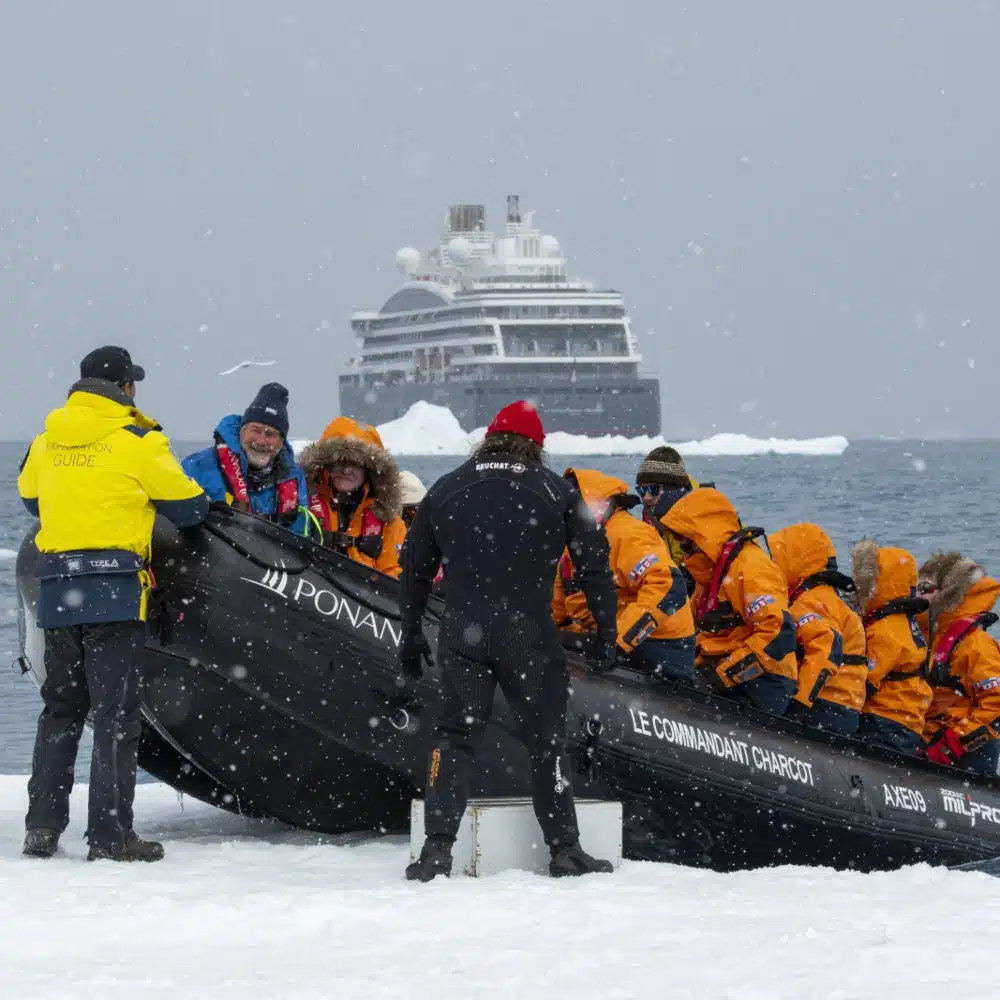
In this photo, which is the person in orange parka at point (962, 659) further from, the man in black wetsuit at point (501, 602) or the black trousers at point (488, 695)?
the black trousers at point (488, 695)

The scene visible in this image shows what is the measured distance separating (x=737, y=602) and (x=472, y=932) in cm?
261

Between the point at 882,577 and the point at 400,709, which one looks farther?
the point at 882,577

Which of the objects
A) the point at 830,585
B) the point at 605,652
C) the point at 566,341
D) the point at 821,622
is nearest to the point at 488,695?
the point at 605,652

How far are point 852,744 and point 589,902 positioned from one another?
2544 mm

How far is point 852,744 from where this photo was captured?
6906 mm

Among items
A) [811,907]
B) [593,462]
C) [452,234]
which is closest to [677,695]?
[811,907]

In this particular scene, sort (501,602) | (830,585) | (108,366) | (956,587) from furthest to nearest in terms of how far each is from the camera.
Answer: (956,587) < (830,585) < (108,366) < (501,602)

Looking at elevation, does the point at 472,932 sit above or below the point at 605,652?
below

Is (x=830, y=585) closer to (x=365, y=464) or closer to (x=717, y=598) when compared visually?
(x=717, y=598)

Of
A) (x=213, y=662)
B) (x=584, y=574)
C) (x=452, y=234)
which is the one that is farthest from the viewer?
(x=452, y=234)

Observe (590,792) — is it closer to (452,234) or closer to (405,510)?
(405,510)

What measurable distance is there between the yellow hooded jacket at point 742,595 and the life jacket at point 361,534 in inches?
44.1

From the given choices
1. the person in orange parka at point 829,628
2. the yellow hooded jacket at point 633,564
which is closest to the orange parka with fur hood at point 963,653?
the person in orange parka at point 829,628

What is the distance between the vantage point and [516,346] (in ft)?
277
